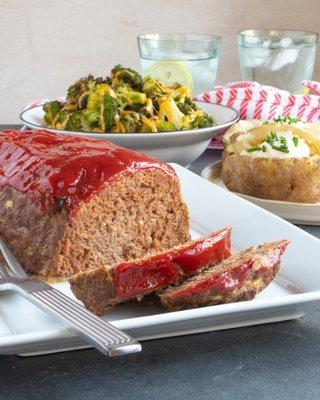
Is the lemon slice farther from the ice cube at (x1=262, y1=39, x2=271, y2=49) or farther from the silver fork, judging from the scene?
the silver fork

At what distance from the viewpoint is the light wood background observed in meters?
6.06

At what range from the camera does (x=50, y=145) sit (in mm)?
2045

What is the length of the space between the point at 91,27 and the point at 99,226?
448cm

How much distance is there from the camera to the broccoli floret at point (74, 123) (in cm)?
282

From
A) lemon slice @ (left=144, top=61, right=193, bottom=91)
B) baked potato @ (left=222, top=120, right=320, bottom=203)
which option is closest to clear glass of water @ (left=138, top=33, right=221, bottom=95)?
lemon slice @ (left=144, top=61, right=193, bottom=91)

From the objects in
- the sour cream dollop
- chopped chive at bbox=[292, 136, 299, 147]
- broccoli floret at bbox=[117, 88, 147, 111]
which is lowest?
the sour cream dollop

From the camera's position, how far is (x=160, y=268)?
152 centimetres

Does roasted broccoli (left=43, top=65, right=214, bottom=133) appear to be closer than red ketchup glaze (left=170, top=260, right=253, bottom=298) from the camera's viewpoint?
No

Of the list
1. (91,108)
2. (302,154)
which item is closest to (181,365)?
(302,154)

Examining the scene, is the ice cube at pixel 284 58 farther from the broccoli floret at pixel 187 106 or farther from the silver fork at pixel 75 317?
the silver fork at pixel 75 317

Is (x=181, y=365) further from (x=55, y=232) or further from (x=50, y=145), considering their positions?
(x=50, y=145)

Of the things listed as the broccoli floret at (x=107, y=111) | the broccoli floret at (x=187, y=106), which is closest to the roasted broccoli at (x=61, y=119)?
the broccoli floret at (x=107, y=111)

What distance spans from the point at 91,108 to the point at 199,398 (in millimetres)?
1695

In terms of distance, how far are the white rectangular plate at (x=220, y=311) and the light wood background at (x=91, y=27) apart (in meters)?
4.28
